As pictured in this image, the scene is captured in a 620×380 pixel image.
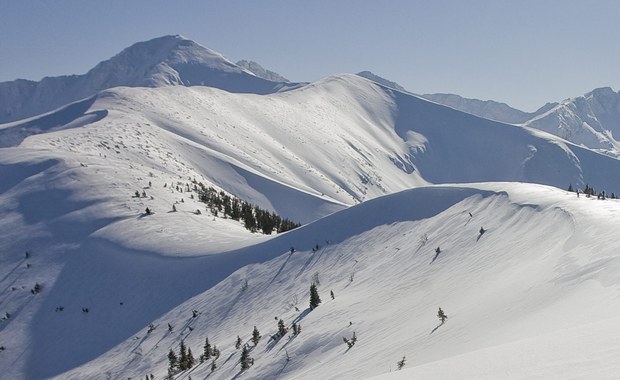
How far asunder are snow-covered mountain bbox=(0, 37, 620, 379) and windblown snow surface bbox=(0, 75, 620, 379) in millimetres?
55

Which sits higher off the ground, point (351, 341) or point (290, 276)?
point (351, 341)

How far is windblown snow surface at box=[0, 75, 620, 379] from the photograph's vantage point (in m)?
7.18

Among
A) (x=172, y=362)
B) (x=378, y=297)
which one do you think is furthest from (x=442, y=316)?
(x=172, y=362)

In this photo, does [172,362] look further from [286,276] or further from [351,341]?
[351,341]

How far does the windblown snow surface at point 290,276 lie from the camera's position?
23.6ft

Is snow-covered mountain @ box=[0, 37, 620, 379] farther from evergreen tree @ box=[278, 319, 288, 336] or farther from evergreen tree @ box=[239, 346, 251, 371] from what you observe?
evergreen tree @ box=[278, 319, 288, 336]

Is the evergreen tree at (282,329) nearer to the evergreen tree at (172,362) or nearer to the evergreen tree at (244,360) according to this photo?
the evergreen tree at (244,360)

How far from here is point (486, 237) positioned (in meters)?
13.2

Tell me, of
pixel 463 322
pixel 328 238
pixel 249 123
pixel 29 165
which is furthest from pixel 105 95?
pixel 463 322

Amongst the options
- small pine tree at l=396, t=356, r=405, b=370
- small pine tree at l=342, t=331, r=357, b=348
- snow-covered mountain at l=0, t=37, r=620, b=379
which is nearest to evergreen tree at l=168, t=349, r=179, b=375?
snow-covered mountain at l=0, t=37, r=620, b=379

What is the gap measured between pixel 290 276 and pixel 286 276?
0.55 ft

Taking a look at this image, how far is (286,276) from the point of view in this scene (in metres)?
18.0

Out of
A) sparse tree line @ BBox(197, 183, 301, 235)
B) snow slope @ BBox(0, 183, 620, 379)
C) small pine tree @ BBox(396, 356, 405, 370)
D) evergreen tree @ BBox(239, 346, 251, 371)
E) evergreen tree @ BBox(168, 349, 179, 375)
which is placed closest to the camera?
snow slope @ BBox(0, 183, 620, 379)

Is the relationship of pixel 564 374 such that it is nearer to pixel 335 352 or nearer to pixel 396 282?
pixel 335 352
